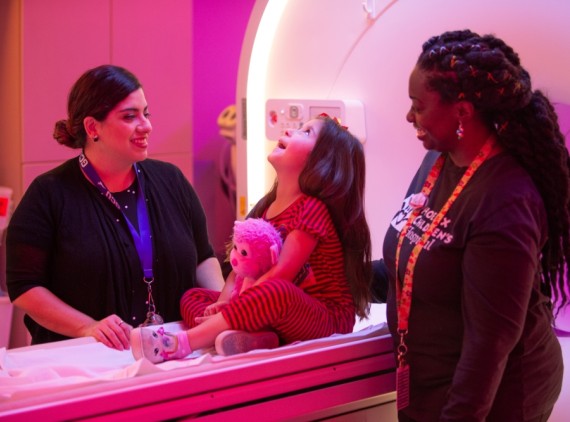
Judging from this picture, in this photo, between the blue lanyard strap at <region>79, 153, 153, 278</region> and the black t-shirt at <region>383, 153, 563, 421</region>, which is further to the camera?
the blue lanyard strap at <region>79, 153, 153, 278</region>

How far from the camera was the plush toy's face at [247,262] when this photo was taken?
6.82 feet

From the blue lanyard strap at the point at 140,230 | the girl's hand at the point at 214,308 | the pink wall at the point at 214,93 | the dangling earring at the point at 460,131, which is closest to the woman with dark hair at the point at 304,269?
the girl's hand at the point at 214,308

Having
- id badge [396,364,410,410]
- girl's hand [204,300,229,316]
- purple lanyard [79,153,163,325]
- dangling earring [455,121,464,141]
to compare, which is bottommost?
id badge [396,364,410,410]

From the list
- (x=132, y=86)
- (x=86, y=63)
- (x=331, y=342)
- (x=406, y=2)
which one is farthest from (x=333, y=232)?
(x=86, y=63)

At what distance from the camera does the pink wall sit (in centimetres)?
593

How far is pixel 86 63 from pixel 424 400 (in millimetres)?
3071

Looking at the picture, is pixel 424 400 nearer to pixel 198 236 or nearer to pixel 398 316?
pixel 398 316

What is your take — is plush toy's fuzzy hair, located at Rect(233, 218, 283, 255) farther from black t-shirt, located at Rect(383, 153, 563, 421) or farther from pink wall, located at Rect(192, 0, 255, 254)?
pink wall, located at Rect(192, 0, 255, 254)

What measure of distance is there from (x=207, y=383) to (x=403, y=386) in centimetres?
46

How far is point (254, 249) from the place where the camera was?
2.07 metres

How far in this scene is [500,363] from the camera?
5.41 feet

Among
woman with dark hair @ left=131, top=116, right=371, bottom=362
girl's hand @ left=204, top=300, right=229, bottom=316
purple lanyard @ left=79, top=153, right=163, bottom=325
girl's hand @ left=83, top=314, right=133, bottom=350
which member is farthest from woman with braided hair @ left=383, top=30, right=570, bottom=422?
purple lanyard @ left=79, top=153, right=163, bottom=325

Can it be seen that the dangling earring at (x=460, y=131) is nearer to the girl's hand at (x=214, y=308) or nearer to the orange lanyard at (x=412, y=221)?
the orange lanyard at (x=412, y=221)

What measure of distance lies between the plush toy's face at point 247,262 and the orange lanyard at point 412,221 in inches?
15.2
